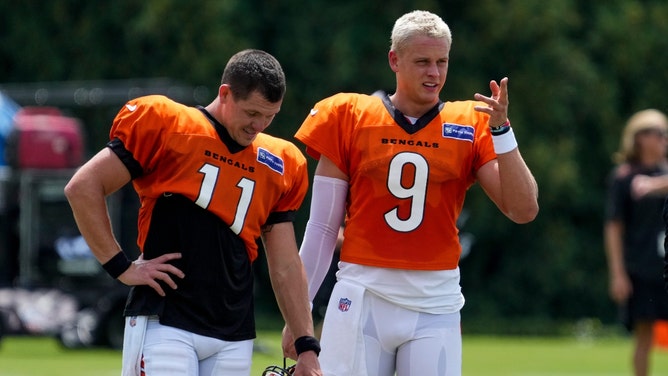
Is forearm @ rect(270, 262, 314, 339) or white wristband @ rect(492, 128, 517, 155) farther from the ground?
white wristband @ rect(492, 128, 517, 155)

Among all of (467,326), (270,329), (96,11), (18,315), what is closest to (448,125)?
(18,315)

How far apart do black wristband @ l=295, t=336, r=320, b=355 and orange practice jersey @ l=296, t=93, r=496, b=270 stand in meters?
0.38

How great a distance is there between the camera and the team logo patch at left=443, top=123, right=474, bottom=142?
5.54 meters

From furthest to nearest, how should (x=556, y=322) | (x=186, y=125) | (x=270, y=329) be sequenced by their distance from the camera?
1. (x=556, y=322)
2. (x=270, y=329)
3. (x=186, y=125)

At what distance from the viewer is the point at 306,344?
214 inches

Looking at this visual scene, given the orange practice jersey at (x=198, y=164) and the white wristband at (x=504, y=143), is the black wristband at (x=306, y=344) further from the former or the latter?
the white wristband at (x=504, y=143)

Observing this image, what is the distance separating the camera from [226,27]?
2516 cm

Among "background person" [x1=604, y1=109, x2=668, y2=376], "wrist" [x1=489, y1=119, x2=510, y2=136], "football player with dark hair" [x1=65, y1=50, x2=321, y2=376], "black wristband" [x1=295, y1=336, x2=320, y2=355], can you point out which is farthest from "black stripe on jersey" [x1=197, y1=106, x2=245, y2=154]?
"background person" [x1=604, y1=109, x2=668, y2=376]

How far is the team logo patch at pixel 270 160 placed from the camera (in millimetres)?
5363

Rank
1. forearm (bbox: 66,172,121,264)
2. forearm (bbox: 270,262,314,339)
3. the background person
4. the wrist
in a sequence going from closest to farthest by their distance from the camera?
forearm (bbox: 66,172,121,264) → the wrist → forearm (bbox: 270,262,314,339) → the background person

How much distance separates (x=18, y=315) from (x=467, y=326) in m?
10.4

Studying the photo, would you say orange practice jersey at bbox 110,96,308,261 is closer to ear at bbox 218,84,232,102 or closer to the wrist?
ear at bbox 218,84,232,102

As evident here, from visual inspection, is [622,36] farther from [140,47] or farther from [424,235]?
[424,235]

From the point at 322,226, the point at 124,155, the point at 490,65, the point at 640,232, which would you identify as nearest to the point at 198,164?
the point at 124,155
